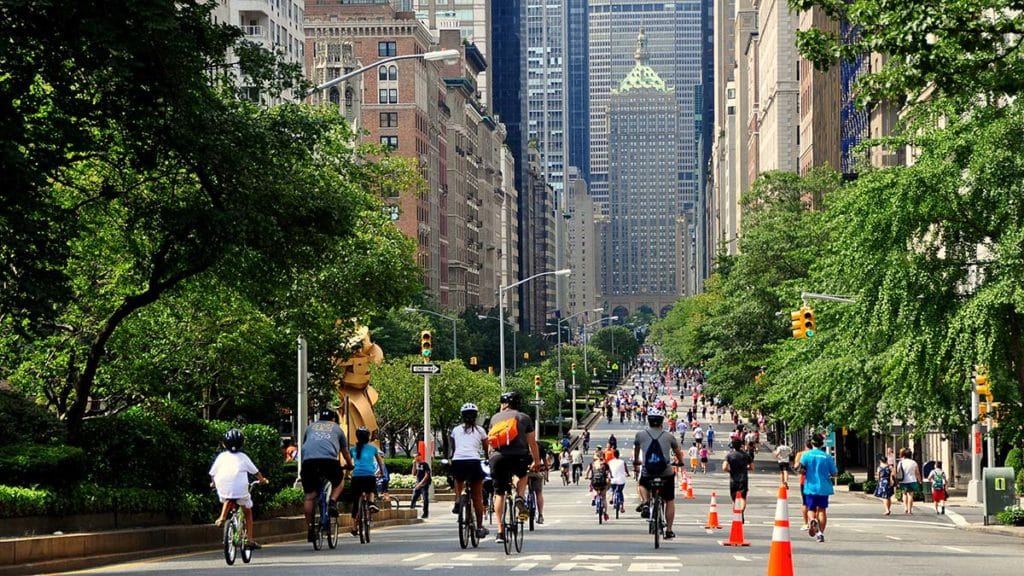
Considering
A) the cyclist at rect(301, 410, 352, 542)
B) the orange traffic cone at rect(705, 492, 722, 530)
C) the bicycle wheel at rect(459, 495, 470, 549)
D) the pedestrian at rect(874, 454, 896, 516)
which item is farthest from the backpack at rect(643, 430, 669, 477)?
the pedestrian at rect(874, 454, 896, 516)

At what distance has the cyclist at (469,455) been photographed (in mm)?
20859

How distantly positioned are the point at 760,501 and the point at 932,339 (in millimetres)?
19186

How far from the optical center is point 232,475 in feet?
66.3

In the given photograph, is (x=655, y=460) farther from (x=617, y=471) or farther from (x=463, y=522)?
(x=617, y=471)

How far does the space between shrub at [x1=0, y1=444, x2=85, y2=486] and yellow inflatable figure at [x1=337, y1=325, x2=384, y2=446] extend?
80.3ft

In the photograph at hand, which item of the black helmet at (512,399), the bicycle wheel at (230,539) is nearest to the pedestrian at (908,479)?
the black helmet at (512,399)

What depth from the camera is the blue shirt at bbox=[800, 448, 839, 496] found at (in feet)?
89.8

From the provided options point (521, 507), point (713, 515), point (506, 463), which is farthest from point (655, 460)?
point (713, 515)

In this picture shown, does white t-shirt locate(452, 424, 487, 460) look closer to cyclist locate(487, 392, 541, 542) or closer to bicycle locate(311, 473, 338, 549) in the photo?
cyclist locate(487, 392, 541, 542)

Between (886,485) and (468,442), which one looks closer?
(468,442)

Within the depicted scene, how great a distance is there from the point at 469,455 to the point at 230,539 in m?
2.88

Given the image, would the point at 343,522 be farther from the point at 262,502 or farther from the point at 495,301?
the point at 495,301

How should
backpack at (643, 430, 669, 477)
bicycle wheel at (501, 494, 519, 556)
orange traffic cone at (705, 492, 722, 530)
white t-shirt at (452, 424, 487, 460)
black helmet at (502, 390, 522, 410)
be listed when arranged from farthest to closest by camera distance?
1. orange traffic cone at (705, 492, 722, 530)
2. backpack at (643, 430, 669, 477)
3. black helmet at (502, 390, 522, 410)
4. white t-shirt at (452, 424, 487, 460)
5. bicycle wheel at (501, 494, 519, 556)

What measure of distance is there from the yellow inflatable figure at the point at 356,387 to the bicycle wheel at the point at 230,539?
2619 cm
